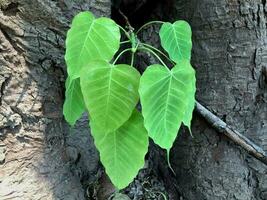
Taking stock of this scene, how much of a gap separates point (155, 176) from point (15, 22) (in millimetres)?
635

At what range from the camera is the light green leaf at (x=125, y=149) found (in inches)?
28.9

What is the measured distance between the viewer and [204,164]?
1.12 meters

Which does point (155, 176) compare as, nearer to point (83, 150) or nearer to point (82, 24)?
point (83, 150)

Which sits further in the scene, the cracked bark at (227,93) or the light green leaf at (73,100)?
the cracked bark at (227,93)

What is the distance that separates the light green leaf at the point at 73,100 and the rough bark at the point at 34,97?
14 centimetres

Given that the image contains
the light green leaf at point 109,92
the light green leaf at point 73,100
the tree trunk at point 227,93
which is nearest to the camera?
the light green leaf at point 109,92

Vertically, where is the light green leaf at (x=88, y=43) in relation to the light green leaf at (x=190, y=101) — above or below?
above

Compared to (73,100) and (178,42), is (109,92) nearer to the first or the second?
(73,100)

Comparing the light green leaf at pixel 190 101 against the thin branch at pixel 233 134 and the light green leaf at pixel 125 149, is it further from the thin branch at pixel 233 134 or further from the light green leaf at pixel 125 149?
the thin branch at pixel 233 134

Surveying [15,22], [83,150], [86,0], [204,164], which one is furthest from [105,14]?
[204,164]

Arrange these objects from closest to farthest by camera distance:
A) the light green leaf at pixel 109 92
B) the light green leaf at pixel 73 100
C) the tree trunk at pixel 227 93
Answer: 1. the light green leaf at pixel 109 92
2. the light green leaf at pixel 73 100
3. the tree trunk at pixel 227 93

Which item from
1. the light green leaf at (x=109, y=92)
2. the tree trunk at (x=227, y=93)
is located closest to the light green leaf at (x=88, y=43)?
the light green leaf at (x=109, y=92)

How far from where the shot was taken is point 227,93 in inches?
42.1

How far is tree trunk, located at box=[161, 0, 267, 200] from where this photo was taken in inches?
40.2
